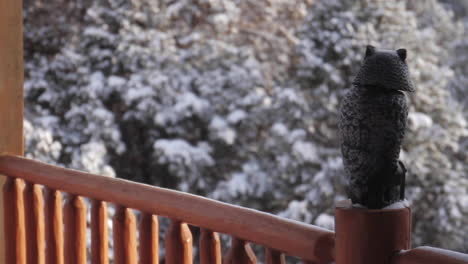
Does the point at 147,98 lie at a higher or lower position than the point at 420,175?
higher

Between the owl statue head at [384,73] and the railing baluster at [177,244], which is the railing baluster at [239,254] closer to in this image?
the railing baluster at [177,244]

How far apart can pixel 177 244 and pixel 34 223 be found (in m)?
0.72

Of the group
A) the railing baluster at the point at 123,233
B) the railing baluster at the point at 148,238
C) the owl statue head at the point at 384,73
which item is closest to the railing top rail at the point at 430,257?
the owl statue head at the point at 384,73

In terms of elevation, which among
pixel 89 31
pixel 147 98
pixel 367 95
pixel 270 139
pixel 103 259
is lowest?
pixel 103 259

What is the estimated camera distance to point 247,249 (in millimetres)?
1279

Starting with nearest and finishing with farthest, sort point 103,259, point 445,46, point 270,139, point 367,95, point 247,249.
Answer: point 367,95, point 247,249, point 103,259, point 270,139, point 445,46

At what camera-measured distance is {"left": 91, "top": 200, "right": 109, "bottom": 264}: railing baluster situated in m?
1.64

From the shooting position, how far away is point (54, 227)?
1.84 meters

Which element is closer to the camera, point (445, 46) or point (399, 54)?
point (399, 54)

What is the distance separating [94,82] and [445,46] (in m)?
6.12

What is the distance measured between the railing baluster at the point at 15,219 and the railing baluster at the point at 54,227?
8.9 inches

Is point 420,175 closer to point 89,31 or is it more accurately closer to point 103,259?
point 89,31

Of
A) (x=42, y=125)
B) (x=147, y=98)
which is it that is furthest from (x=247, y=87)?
(x=42, y=125)

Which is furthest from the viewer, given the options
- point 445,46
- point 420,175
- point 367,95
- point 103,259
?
point 445,46
